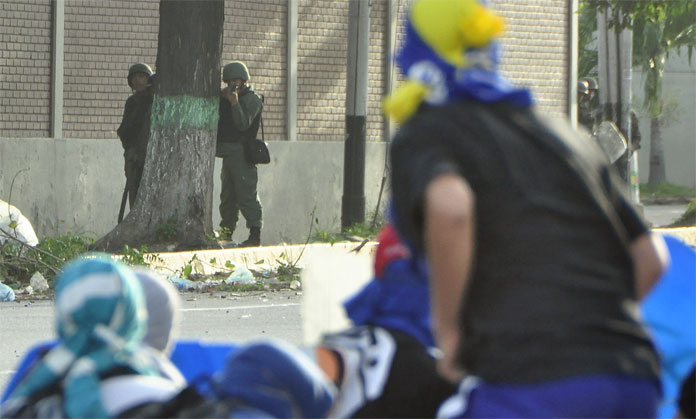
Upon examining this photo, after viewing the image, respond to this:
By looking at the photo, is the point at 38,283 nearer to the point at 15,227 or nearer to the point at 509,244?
the point at 15,227

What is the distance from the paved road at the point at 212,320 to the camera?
338 inches

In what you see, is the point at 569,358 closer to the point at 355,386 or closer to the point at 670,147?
the point at 355,386

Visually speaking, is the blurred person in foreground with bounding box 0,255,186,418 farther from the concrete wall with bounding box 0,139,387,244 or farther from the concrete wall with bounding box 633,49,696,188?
the concrete wall with bounding box 633,49,696,188

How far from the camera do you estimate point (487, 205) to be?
2500mm

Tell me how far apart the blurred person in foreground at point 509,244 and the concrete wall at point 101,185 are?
41.8 feet

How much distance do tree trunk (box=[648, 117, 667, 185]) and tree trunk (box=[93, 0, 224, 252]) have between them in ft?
93.4

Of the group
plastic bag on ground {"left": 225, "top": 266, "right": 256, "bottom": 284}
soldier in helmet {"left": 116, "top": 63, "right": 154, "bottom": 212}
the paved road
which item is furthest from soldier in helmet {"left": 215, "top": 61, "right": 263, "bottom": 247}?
the paved road

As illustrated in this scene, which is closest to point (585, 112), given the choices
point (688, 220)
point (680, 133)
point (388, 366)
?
point (688, 220)

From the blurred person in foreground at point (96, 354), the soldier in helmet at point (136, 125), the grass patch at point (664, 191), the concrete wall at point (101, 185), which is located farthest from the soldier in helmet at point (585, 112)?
the grass patch at point (664, 191)

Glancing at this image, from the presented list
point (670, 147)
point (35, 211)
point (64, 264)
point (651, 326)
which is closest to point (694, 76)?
point (670, 147)

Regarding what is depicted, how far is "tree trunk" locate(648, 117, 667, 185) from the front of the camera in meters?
40.1

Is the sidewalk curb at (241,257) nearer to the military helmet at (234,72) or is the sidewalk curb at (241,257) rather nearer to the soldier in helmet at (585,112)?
the military helmet at (234,72)

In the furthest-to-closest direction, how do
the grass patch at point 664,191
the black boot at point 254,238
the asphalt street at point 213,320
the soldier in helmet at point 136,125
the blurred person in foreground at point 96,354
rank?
1. the grass patch at point 664,191
2. the black boot at point 254,238
3. the soldier in helmet at point 136,125
4. the asphalt street at point 213,320
5. the blurred person in foreground at point 96,354

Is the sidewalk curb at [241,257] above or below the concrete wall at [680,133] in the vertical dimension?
below
